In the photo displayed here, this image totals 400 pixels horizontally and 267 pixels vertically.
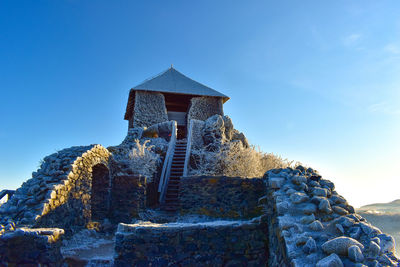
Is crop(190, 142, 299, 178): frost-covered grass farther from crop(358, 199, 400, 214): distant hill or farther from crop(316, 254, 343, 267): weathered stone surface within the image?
crop(316, 254, 343, 267): weathered stone surface

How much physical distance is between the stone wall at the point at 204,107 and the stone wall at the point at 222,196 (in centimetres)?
1100

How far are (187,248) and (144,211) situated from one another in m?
4.44

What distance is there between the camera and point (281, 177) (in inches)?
199

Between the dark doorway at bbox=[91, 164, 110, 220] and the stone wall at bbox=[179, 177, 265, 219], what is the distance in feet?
9.25

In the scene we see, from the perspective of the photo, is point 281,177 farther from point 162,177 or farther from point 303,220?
point 162,177

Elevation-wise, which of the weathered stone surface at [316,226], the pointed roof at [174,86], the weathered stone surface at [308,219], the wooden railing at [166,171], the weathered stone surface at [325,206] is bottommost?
the weathered stone surface at [316,226]

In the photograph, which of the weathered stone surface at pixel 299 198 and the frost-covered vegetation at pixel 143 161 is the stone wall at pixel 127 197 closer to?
the frost-covered vegetation at pixel 143 161

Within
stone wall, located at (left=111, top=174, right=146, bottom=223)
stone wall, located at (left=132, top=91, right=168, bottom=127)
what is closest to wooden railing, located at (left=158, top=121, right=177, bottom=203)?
stone wall, located at (left=111, top=174, right=146, bottom=223)

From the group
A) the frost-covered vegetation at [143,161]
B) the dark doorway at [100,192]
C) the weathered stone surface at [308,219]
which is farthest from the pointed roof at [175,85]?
the weathered stone surface at [308,219]

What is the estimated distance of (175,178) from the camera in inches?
428

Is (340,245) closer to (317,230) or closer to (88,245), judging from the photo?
(317,230)

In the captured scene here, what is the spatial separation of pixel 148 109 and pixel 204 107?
3500 millimetres

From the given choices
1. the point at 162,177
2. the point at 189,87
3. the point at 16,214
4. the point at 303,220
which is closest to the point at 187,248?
the point at 303,220

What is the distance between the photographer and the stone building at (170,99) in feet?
58.9
